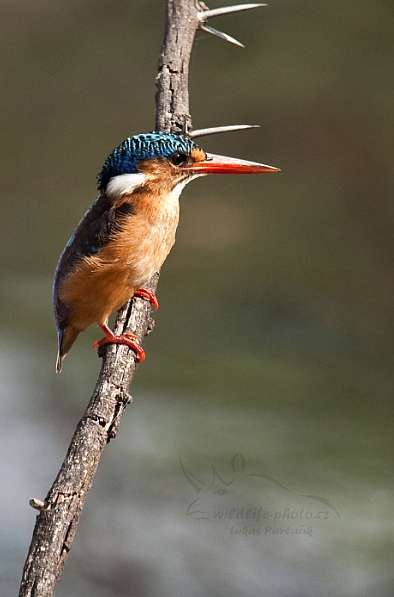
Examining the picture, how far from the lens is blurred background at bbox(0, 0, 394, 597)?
2928 millimetres

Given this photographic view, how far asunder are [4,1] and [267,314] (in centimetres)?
361

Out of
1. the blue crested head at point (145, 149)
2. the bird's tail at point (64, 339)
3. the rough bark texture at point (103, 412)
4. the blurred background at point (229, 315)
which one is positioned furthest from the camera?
the blurred background at point (229, 315)

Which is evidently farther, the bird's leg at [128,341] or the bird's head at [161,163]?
the bird's head at [161,163]

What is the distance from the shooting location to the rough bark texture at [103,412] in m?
1.41

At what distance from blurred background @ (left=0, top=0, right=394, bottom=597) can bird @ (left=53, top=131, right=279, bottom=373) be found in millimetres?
1035

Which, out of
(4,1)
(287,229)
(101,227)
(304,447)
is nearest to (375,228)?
(287,229)

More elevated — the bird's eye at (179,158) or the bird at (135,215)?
the bird's eye at (179,158)

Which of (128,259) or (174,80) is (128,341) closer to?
(128,259)

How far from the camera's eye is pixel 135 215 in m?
2.19

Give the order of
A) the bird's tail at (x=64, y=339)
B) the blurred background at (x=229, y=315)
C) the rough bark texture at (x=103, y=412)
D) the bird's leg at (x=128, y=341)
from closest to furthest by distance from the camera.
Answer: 1. the rough bark texture at (x=103, y=412)
2. the bird's leg at (x=128, y=341)
3. the bird's tail at (x=64, y=339)
4. the blurred background at (x=229, y=315)

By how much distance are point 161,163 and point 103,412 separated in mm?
688

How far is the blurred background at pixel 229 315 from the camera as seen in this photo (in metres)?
2.93

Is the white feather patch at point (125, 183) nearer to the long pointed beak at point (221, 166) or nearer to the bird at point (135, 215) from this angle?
the bird at point (135, 215)

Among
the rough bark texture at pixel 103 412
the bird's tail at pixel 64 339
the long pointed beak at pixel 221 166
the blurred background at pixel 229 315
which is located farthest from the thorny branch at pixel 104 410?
the blurred background at pixel 229 315
